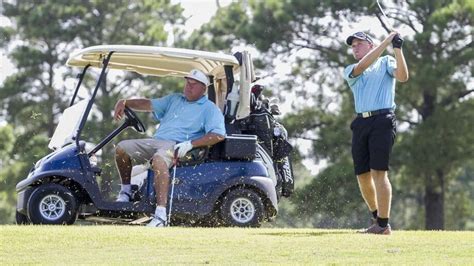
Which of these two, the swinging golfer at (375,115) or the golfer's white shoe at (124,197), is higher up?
the swinging golfer at (375,115)

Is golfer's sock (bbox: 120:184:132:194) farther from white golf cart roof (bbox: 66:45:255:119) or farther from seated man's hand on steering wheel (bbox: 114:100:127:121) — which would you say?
white golf cart roof (bbox: 66:45:255:119)

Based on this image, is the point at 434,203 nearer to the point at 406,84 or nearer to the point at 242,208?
the point at 406,84

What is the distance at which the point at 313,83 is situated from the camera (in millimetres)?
29031

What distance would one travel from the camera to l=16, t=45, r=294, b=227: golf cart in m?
11.3

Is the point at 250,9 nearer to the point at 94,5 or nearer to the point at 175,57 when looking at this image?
the point at 94,5

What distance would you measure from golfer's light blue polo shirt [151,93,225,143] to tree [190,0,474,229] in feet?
48.6

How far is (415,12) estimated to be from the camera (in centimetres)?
2764

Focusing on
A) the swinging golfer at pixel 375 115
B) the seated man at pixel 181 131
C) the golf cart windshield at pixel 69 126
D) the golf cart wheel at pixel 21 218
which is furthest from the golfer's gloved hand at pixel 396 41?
the golf cart wheel at pixel 21 218

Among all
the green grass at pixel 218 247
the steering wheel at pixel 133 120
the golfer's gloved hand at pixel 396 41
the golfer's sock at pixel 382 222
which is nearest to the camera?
the green grass at pixel 218 247

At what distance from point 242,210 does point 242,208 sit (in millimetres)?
19

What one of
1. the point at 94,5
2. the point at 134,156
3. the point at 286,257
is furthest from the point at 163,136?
the point at 94,5

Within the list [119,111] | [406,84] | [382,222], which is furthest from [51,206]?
[406,84]

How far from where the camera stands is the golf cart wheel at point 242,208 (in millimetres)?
11414

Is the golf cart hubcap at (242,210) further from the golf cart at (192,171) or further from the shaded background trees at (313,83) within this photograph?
the shaded background trees at (313,83)
